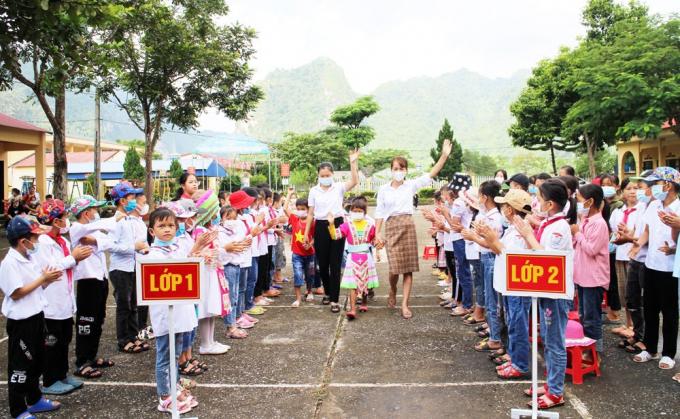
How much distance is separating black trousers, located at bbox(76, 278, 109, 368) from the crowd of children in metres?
0.01

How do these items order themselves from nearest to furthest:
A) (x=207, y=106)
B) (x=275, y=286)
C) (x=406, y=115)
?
(x=275, y=286), (x=207, y=106), (x=406, y=115)

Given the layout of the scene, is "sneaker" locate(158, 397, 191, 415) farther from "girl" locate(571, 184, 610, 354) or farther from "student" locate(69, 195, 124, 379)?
"girl" locate(571, 184, 610, 354)

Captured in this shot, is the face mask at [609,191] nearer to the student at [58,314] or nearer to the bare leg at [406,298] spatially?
the bare leg at [406,298]

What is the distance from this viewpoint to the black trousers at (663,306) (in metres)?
4.47

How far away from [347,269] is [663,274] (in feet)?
11.3

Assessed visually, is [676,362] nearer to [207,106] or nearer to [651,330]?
[651,330]

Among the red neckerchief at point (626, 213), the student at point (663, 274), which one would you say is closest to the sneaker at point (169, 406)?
the student at point (663, 274)

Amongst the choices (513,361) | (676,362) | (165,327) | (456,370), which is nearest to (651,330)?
(676,362)

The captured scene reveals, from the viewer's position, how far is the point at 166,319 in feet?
13.0

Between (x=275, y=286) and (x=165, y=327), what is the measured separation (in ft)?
15.1

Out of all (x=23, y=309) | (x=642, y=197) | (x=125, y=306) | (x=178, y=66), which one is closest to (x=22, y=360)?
(x=23, y=309)

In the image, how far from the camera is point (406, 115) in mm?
175500

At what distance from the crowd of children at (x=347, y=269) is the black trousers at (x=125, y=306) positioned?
0.01m

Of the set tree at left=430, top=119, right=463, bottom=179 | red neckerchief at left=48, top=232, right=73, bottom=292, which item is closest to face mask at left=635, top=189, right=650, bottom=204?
red neckerchief at left=48, top=232, right=73, bottom=292
